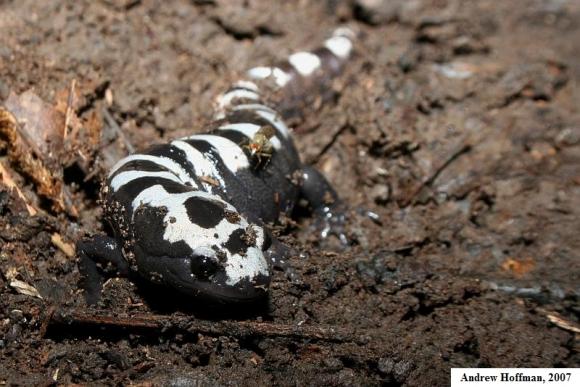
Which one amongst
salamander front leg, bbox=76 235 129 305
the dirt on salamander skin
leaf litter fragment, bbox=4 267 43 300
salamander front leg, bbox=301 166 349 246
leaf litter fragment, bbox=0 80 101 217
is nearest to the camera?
the dirt on salamander skin

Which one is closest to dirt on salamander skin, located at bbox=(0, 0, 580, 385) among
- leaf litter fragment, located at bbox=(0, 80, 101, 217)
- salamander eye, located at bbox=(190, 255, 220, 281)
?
leaf litter fragment, located at bbox=(0, 80, 101, 217)

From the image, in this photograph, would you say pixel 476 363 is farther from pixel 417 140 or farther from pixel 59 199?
pixel 59 199

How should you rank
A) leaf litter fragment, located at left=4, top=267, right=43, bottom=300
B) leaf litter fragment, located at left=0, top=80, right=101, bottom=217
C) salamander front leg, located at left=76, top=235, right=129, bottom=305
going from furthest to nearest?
leaf litter fragment, located at left=0, top=80, right=101, bottom=217 < salamander front leg, located at left=76, top=235, right=129, bottom=305 < leaf litter fragment, located at left=4, top=267, right=43, bottom=300

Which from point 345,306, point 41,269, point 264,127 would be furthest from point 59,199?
point 345,306

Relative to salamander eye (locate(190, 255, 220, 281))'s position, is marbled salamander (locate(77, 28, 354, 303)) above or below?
above

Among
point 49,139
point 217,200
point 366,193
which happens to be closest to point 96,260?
point 217,200

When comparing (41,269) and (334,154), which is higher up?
(334,154)

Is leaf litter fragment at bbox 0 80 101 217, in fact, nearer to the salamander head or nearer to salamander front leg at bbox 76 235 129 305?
salamander front leg at bbox 76 235 129 305

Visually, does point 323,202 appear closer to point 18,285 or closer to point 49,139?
point 49,139
